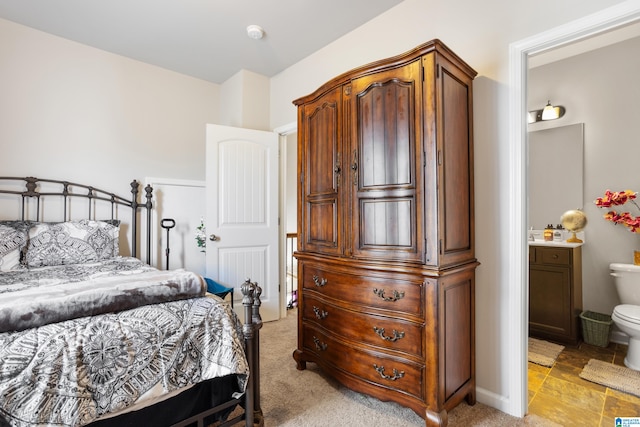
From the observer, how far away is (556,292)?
9.10 feet

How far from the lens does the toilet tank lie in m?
2.54

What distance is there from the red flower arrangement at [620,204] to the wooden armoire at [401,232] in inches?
70.3

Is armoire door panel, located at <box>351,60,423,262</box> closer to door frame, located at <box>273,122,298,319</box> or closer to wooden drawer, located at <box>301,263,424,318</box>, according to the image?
wooden drawer, located at <box>301,263,424,318</box>

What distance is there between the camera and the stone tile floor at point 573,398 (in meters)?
1.75

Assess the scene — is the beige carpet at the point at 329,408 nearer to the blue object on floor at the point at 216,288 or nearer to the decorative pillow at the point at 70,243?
the blue object on floor at the point at 216,288

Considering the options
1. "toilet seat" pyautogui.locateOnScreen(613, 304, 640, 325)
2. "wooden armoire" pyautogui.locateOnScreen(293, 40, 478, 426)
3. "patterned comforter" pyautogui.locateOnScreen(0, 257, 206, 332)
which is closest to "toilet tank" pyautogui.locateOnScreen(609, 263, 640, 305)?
"toilet seat" pyautogui.locateOnScreen(613, 304, 640, 325)

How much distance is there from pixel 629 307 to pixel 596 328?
13.9 inches

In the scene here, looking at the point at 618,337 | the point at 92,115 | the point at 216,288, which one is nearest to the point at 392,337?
the point at 216,288

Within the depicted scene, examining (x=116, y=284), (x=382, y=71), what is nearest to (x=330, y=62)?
(x=382, y=71)

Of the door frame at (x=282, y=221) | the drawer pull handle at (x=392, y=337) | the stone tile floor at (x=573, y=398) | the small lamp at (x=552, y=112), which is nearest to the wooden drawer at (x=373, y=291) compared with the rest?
the drawer pull handle at (x=392, y=337)

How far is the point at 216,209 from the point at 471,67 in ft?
8.13

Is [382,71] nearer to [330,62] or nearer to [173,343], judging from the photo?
[330,62]

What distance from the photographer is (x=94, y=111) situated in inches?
120

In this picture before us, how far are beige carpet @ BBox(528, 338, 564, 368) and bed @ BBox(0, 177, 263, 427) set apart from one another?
7.11 feet
